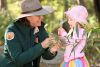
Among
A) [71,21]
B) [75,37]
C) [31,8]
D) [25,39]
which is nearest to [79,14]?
[71,21]

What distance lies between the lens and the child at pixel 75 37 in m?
3.47

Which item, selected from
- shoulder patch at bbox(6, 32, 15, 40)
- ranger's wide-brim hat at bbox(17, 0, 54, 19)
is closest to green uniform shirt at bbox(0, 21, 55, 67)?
shoulder patch at bbox(6, 32, 15, 40)

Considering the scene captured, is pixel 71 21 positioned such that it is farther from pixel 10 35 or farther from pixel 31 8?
pixel 10 35

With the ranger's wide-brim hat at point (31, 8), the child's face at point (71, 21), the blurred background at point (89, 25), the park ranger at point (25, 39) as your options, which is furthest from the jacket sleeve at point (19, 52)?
the blurred background at point (89, 25)

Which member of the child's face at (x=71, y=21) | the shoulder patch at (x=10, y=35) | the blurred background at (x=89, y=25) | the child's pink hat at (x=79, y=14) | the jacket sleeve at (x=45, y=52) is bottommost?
the blurred background at (x=89, y=25)

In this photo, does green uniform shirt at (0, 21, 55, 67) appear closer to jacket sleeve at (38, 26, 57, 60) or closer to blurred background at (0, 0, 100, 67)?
jacket sleeve at (38, 26, 57, 60)

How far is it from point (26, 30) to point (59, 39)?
40 cm

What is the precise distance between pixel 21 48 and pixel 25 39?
0.11m

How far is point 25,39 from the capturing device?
12.4 feet

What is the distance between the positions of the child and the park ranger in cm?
16

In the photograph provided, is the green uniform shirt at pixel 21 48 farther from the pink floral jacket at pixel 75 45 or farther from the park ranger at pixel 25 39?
the pink floral jacket at pixel 75 45

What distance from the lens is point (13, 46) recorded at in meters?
3.68

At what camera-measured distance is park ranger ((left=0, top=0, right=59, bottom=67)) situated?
144 inches

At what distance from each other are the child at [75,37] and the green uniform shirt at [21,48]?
27 centimetres
